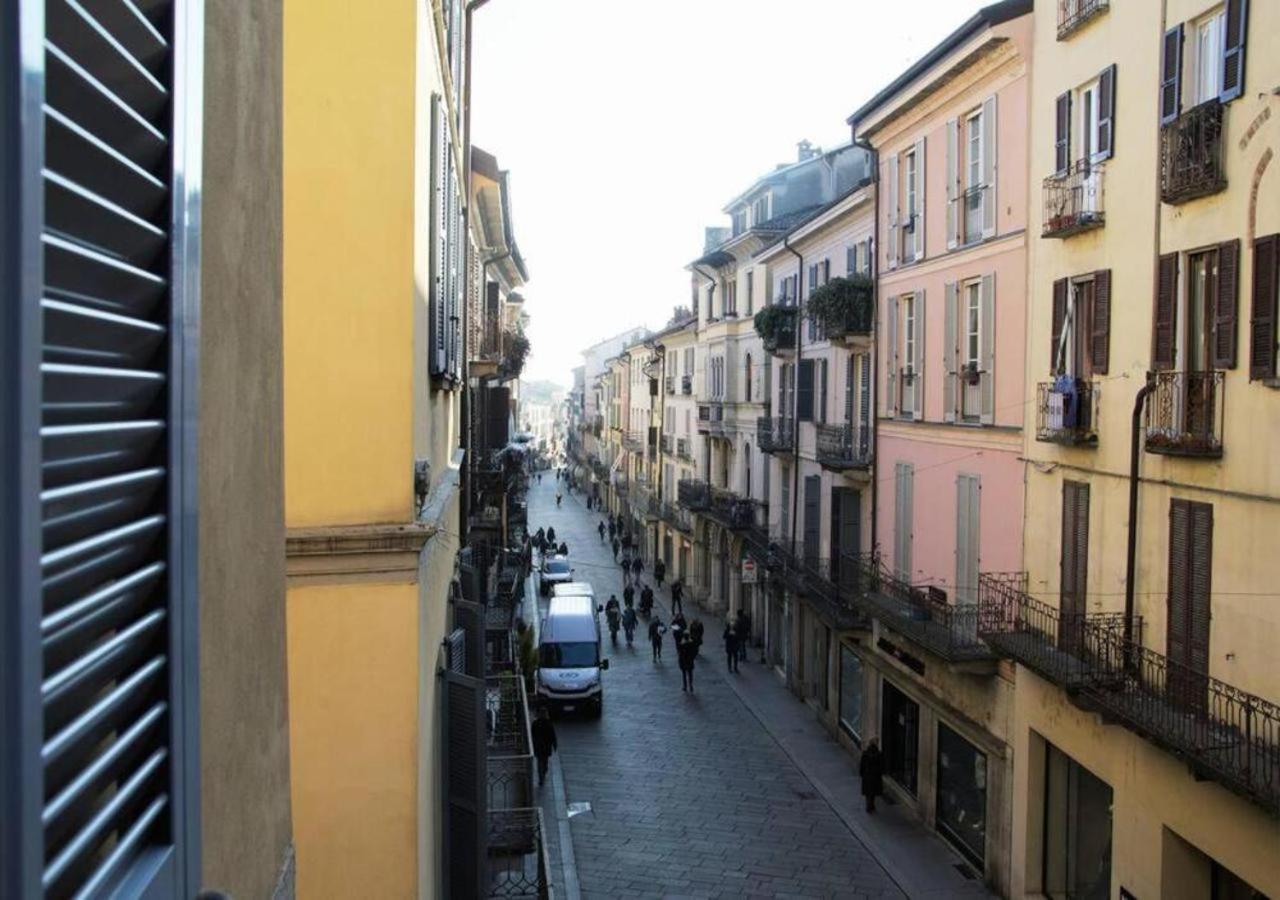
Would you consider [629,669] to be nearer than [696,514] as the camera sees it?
Yes

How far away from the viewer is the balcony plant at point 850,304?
2536 cm

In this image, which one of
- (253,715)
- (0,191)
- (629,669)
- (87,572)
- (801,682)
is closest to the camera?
(0,191)

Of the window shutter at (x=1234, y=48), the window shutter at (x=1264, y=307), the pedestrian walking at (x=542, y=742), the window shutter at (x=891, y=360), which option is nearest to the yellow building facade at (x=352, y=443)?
the window shutter at (x=1264, y=307)

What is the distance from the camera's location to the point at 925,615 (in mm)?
21000

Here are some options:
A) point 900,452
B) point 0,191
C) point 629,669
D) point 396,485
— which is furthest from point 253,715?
point 629,669

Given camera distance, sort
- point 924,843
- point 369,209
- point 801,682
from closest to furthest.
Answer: point 369,209, point 924,843, point 801,682

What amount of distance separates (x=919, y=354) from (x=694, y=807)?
968 centimetres

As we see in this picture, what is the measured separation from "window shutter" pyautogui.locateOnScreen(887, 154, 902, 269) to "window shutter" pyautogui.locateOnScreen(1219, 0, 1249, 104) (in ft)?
37.5

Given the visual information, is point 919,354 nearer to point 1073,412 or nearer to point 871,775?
point 1073,412

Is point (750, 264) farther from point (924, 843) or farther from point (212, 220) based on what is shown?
point (212, 220)

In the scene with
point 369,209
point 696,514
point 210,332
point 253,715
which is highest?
point 369,209

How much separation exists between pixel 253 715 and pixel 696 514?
47776mm

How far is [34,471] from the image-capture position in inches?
57.7

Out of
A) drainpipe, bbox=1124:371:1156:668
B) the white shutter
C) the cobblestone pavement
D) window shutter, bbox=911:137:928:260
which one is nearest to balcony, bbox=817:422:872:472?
window shutter, bbox=911:137:928:260
